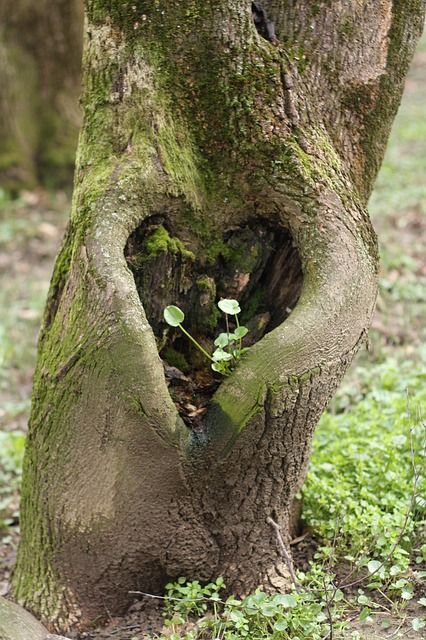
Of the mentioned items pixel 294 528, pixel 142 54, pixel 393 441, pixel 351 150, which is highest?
pixel 142 54

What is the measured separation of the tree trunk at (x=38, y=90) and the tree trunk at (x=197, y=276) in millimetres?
6028

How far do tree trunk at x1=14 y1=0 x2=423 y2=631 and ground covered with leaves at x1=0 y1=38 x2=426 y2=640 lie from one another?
200 mm

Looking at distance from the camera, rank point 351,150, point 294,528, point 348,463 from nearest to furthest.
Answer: point 351,150 < point 294,528 < point 348,463

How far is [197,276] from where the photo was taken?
3.04 meters

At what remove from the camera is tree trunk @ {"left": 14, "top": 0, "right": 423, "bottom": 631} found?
2.66 meters

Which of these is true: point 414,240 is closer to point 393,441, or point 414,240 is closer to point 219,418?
point 393,441

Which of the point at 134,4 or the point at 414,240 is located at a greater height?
the point at 134,4

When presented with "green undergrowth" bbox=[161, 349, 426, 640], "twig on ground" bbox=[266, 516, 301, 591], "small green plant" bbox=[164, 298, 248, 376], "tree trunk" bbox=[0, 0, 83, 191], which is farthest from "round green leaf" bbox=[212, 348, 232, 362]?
"tree trunk" bbox=[0, 0, 83, 191]

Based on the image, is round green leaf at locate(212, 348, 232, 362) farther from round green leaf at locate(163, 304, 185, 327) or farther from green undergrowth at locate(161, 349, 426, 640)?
green undergrowth at locate(161, 349, 426, 640)

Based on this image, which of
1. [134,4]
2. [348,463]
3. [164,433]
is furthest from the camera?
[348,463]

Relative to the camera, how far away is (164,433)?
260 centimetres

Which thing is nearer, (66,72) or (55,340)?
(55,340)

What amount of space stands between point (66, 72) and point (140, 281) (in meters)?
6.57

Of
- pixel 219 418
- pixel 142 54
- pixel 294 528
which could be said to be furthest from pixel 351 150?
pixel 294 528
